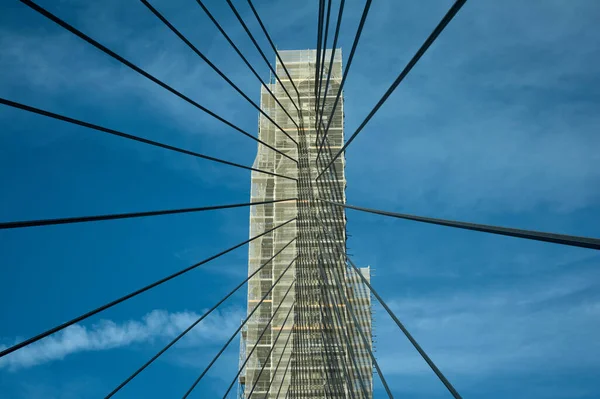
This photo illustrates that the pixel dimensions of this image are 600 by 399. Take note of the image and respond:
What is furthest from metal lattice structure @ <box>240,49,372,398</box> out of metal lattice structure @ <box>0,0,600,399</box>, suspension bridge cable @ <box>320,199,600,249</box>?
suspension bridge cable @ <box>320,199,600,249</box>

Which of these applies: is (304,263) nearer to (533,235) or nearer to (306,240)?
(306,240)

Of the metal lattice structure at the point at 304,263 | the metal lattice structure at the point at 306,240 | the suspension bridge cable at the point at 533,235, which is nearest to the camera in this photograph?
the suspension bridge cable at the point at 533,235

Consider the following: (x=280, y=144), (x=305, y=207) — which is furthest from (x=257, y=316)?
(x=305, y=207)

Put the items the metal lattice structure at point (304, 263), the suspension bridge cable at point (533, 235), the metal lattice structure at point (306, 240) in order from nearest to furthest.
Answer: the suspension bridge cable at point (533, 235) → the metal lattice structure at point (306, 240) → the metal lattice structure at point (304, 263)

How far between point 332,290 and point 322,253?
672mm

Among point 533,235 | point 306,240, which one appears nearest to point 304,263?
point 306,240

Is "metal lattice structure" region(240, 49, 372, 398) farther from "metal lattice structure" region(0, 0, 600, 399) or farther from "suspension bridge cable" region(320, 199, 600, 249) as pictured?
"suspension bridge cable" region(320, 199, 600, 249)

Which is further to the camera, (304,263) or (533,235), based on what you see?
(304,263)

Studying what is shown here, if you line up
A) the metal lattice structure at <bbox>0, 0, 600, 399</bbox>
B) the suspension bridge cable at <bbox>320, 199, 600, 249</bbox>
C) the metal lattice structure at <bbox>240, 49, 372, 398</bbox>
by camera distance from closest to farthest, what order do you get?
the suspension bridge cable at <bbox>320, 199, 600, 249</bbox>
the metal lattice structure at <bbox>0, 0, 600, 399</bbox>
the metal lattice structure at <bbox>240, 49, 372, 398</bbox>

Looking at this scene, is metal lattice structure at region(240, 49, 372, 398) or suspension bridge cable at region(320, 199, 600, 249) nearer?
→ suspension bridge cable at region(320, 199, 600, 249)

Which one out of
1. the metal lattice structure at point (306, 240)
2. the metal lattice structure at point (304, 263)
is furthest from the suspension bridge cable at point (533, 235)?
the metal lattice structure at point (304, 263)

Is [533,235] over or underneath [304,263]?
over

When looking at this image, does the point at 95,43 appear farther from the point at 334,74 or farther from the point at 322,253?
the point at 334,74

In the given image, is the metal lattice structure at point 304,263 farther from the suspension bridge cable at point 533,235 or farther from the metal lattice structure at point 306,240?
the suspension bridge cable at point 533,235
